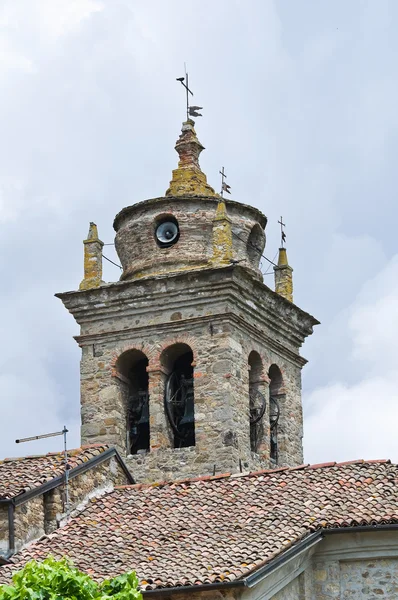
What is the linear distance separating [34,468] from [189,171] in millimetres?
9332

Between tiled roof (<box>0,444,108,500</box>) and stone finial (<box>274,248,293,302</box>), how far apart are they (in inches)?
301

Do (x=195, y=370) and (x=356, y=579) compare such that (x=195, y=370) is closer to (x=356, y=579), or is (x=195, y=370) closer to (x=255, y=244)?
(x=255, y=244)

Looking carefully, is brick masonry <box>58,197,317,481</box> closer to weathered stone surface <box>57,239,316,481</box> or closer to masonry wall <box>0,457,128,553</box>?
weathered stone surface <box>57,239,316,481</box>

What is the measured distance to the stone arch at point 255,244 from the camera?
3362cm

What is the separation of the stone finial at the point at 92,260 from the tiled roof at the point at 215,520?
7059 mm

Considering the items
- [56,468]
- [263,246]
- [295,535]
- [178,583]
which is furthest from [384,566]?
[263,246]

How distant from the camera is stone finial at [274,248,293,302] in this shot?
34.5 meters

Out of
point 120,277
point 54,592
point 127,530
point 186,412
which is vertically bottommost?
point 54,592

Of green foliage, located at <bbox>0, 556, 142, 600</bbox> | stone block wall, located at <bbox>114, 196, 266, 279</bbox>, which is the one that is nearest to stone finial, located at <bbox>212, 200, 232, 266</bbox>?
stone block wall, located at <bbox>114, 196, 266, 279</bbox>

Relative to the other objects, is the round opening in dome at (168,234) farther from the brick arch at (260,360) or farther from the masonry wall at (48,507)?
the masonry wall at (48,507)

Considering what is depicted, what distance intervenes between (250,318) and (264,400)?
1572mm

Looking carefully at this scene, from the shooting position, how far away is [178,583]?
22.2 metres

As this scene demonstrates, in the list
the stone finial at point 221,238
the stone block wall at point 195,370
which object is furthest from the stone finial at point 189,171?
A: the stone block wall at point 195,370

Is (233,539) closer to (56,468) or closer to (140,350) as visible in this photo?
(56,468)
